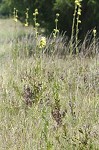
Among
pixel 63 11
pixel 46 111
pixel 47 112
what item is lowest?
pixel 63 11

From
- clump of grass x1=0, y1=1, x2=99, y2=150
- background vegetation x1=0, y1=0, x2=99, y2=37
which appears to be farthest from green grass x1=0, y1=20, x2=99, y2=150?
background vegetation x1=0, y1=0, x2=99, y2=37

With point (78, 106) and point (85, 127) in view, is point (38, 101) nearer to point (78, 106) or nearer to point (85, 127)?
point (78, 106)

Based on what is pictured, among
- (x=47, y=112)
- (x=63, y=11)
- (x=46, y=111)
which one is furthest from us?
(x=63, y=11)

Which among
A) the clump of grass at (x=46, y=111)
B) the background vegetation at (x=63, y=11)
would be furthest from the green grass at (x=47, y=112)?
the background vegetation at (x=63, y=11)

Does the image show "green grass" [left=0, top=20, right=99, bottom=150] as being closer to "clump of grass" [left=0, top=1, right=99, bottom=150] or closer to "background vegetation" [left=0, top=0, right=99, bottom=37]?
"clump of grass" [left=0, top=1, right=99, bottom=150]

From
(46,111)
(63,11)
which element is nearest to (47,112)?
(46,111)

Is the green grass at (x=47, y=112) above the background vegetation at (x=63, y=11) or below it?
above

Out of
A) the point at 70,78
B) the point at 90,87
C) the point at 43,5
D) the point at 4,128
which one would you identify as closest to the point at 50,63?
the point at 70,78

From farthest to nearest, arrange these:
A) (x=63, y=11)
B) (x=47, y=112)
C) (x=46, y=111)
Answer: (x=63, y=11) → (x=47, y=112) → (x=46, y=111)

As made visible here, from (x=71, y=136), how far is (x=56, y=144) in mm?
144

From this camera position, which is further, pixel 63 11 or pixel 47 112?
pixel 63 11

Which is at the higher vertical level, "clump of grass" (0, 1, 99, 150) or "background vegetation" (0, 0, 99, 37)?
"clump of grass" (0, 1, 99, 150)

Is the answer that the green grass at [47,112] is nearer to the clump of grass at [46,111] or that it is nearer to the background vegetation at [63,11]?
Result: the clump of grass at [46,111]

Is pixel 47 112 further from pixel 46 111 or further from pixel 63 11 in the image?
pixel 63 11
